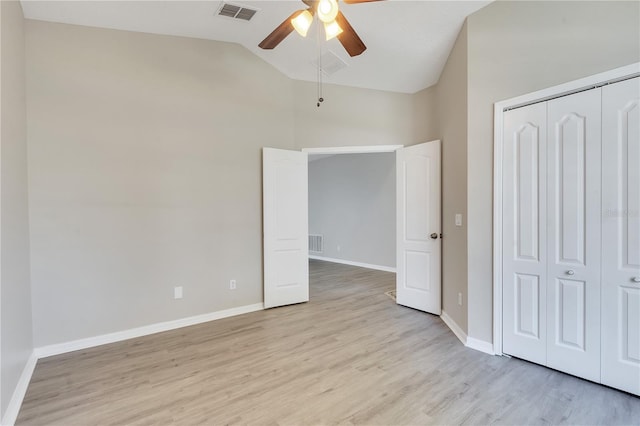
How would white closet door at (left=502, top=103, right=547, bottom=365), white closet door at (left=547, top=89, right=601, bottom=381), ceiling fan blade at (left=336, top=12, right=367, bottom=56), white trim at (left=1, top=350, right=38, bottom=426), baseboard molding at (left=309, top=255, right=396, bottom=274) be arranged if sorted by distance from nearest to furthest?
1. white trim at (left=1, top=350, right=38, bottom=426)
2. ceiling fan blade at (left=336, top=12, right=367, bottom=56)
3. white closet door at (left=547, top=89, right=601, bottom=381)
4. white closet door at (left=502, top=103, right=547, bottom=365)
5. baseboard molding at (left=309, top=255, right=396, bottom=274)

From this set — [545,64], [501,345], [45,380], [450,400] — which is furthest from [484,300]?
[45,380]

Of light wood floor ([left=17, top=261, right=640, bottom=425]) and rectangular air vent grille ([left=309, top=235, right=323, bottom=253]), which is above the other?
rectangular air vent grille ([left=309, top=235, right=323, bottom=253])

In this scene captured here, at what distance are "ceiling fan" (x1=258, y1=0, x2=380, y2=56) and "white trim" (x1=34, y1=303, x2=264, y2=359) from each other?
299cm

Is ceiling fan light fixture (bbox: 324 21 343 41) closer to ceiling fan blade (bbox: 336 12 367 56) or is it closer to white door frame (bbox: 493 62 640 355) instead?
ceiling fan blade (bbox: 336 12 367 56)

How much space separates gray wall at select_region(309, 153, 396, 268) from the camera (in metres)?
6.55

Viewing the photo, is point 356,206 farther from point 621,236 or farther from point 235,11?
point 621,236

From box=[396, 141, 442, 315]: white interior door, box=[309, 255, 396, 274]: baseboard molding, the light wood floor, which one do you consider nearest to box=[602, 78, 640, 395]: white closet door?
the light wood floor

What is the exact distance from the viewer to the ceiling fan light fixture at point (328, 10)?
1.94 metres

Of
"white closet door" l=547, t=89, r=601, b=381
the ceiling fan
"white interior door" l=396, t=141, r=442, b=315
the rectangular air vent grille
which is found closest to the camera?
the ceiling fan

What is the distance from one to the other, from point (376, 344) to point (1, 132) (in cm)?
332

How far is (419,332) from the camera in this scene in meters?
3.27

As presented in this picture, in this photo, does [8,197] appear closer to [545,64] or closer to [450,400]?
[450,400]

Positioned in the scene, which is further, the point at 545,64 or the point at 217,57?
the point at 217,57

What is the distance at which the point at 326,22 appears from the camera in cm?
208
